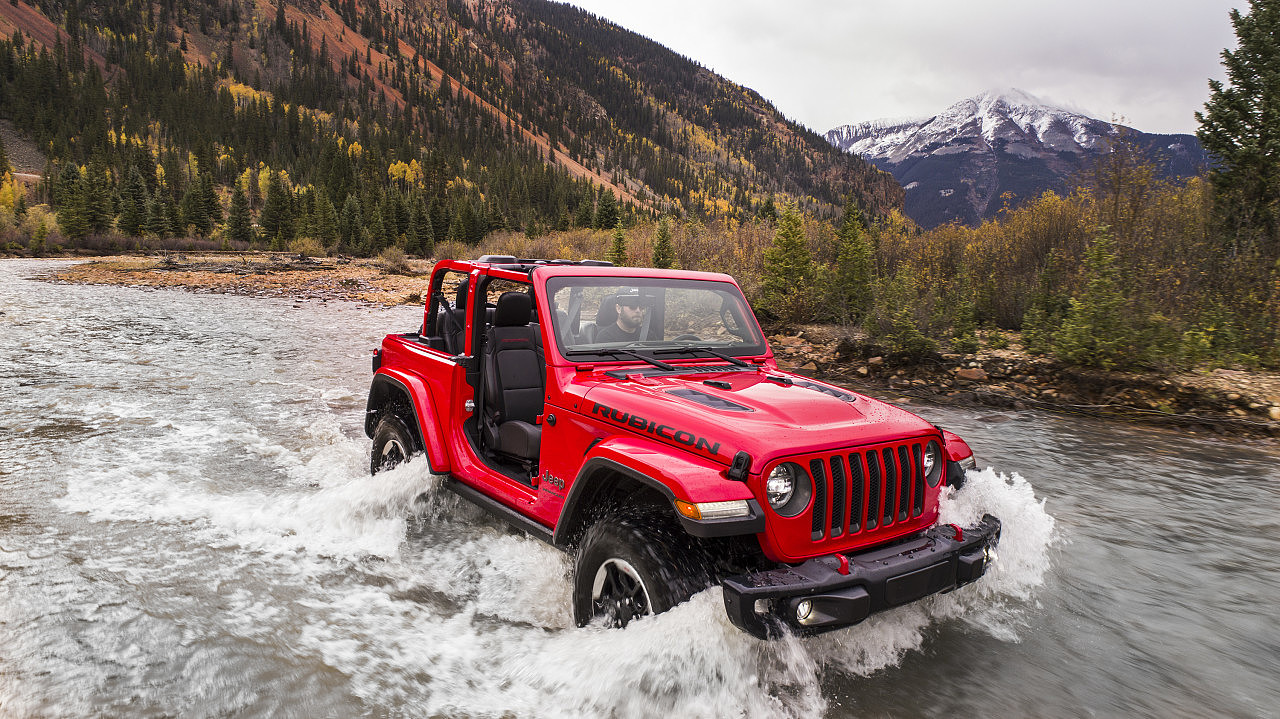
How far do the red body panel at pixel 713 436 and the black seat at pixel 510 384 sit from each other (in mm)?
196

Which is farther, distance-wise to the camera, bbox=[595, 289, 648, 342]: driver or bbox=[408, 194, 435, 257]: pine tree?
bbox=[408, 194, 435, 257]: pine tree

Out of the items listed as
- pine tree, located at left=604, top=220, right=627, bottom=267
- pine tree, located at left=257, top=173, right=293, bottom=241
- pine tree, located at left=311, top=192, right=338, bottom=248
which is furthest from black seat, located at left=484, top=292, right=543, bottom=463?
pine tree, located at left=257, top=173, right=293, bottom=241

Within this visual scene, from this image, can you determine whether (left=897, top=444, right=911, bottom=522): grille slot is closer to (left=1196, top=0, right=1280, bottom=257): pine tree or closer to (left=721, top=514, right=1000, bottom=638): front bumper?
(left=721, top=514, right=1000, bottom=638): front bumper

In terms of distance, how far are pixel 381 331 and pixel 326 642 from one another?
56.1 feet

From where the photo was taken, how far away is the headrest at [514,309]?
4602mm

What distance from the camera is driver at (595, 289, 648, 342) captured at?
14.5 feet

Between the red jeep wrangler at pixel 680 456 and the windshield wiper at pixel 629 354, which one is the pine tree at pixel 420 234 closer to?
the red jeep wrangler at pixel 680 456

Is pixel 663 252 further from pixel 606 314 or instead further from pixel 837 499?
pixel 837 499

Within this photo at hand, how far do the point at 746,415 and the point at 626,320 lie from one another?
4.70 feet

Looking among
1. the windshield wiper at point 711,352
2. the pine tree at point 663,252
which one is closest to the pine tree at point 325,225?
the pine tree at point 663,252

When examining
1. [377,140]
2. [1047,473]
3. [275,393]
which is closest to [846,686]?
[1047,473]

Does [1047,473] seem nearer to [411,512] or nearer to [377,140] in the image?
[411,512]

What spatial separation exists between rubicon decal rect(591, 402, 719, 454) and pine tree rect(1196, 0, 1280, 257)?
1329cm

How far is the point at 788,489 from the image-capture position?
9.90 feet
